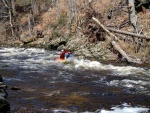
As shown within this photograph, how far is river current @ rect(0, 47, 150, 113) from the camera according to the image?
8.65 m

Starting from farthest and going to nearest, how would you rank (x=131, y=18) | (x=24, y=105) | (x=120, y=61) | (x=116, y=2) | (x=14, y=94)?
1. (x=116, y=2)
2. (x=131, y=18)
3. (x=120, y=61)
4. (x=14, y=94)
5. (x=24, y=105)

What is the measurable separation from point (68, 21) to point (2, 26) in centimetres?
1361

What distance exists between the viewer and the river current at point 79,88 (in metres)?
8.65

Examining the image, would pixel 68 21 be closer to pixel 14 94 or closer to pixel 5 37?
pixel 5 37

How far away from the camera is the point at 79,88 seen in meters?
11.1

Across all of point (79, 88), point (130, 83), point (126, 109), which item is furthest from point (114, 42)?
point (126, 109)

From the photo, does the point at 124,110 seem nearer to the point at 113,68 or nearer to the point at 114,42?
the point at 113,68

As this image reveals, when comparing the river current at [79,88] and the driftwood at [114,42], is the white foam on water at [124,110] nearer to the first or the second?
the river current at [79,88]

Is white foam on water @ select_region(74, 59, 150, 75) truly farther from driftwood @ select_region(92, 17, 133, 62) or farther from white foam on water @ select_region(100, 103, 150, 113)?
white foam on water @ select_region(100, 103, 150, 113)

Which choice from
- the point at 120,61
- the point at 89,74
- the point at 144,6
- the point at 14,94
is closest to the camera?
the point at 14,94

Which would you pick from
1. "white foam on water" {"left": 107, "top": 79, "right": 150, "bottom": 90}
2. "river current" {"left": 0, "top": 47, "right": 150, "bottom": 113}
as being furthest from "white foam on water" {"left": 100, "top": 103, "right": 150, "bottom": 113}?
"white foam on water" {"left": 107, "top": 79, "right": 150, "bottom": 90}

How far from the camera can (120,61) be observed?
1750cm

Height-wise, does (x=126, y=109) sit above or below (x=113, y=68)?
above

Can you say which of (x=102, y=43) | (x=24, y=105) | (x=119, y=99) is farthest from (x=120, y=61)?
(x=24, y=105)
